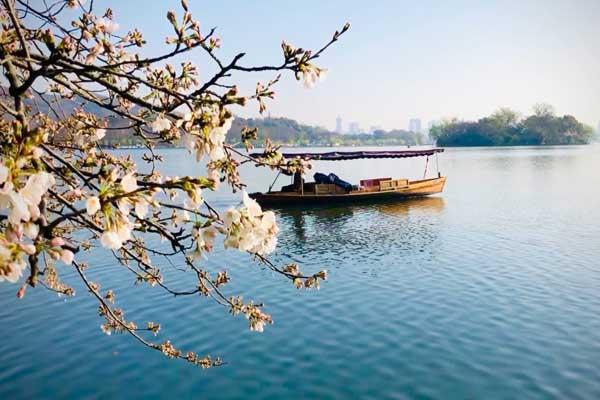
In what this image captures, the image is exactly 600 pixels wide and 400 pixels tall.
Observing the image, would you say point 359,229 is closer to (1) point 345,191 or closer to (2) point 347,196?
(2) point 347,196

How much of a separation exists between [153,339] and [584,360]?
11.0m

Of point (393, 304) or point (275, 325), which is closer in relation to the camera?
point (275, 325)

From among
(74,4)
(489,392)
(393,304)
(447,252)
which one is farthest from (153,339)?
(447,252)

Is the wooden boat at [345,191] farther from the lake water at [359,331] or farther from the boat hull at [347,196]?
the lake water at [359,331]

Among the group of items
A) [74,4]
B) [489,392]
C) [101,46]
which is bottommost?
[489,392]

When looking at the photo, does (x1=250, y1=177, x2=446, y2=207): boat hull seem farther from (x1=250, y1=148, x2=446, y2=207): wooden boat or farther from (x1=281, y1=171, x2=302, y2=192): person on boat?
(x1=281, y1=171, x2=302, y2=192): person on boat

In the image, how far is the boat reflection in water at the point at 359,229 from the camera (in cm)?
2236

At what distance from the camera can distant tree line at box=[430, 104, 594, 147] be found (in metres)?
165

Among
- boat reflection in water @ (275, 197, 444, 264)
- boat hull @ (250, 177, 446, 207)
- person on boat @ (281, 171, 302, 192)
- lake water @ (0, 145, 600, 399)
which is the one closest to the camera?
lake water @ (0, 145, 600, 399)

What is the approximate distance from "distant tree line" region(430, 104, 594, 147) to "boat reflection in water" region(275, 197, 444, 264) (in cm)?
14588

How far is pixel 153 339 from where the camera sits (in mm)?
12609

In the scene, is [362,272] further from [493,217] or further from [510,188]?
[510,188]

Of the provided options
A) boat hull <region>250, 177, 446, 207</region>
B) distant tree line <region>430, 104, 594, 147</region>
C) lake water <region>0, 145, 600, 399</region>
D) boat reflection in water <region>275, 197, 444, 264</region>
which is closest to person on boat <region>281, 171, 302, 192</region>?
boat hull <region>250, 177, 446, 207</region>

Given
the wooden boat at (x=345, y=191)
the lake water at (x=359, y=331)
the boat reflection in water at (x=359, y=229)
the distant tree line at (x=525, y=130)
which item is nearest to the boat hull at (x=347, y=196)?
the wooden boat at (x=345, y=191)
